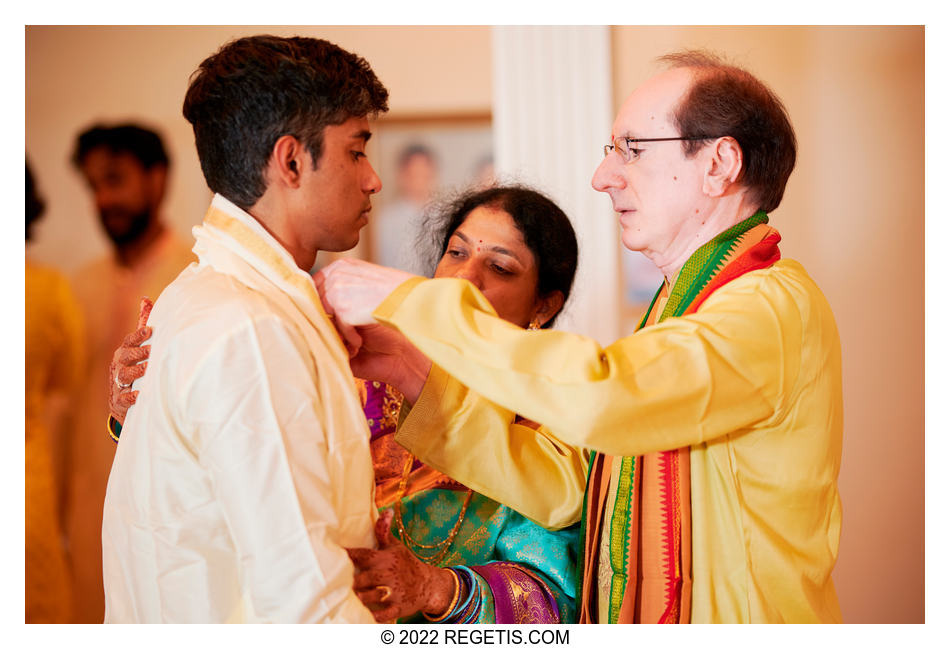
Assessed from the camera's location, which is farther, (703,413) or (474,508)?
(474,508)

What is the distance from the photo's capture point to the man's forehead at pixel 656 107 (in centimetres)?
184

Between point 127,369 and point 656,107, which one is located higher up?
point 656,107

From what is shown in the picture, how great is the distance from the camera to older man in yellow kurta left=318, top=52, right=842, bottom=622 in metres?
1.52

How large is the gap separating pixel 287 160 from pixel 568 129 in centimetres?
211

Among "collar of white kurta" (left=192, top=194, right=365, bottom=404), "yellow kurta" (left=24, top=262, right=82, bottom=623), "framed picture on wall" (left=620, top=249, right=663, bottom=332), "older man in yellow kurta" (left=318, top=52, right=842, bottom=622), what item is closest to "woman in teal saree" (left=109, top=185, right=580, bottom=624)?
"older man in yellow kurta" (left=318, top=52, right=842, bottom=622)

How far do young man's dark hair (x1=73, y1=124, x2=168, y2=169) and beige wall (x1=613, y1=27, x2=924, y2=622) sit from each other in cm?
196

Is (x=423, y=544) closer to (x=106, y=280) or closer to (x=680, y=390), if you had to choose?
(x=680, y=390)

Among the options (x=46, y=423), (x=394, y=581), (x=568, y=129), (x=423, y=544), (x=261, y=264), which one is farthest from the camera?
(x=568, y=129)

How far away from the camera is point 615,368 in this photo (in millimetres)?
1497

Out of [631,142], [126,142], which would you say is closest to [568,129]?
[631,142]

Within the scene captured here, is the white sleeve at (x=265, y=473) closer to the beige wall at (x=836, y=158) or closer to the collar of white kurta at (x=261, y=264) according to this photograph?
the collar of white kurta at (x=261, y=264)

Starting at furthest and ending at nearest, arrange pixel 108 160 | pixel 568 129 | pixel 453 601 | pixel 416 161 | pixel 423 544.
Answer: pixel 416 161 → pixel 108 160 → pixel 568 129 → pixel 423 544 → pixel 453 601

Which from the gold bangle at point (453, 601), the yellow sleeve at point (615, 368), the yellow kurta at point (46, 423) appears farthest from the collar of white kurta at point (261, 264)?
the yellow kurta at point (46, 423)
